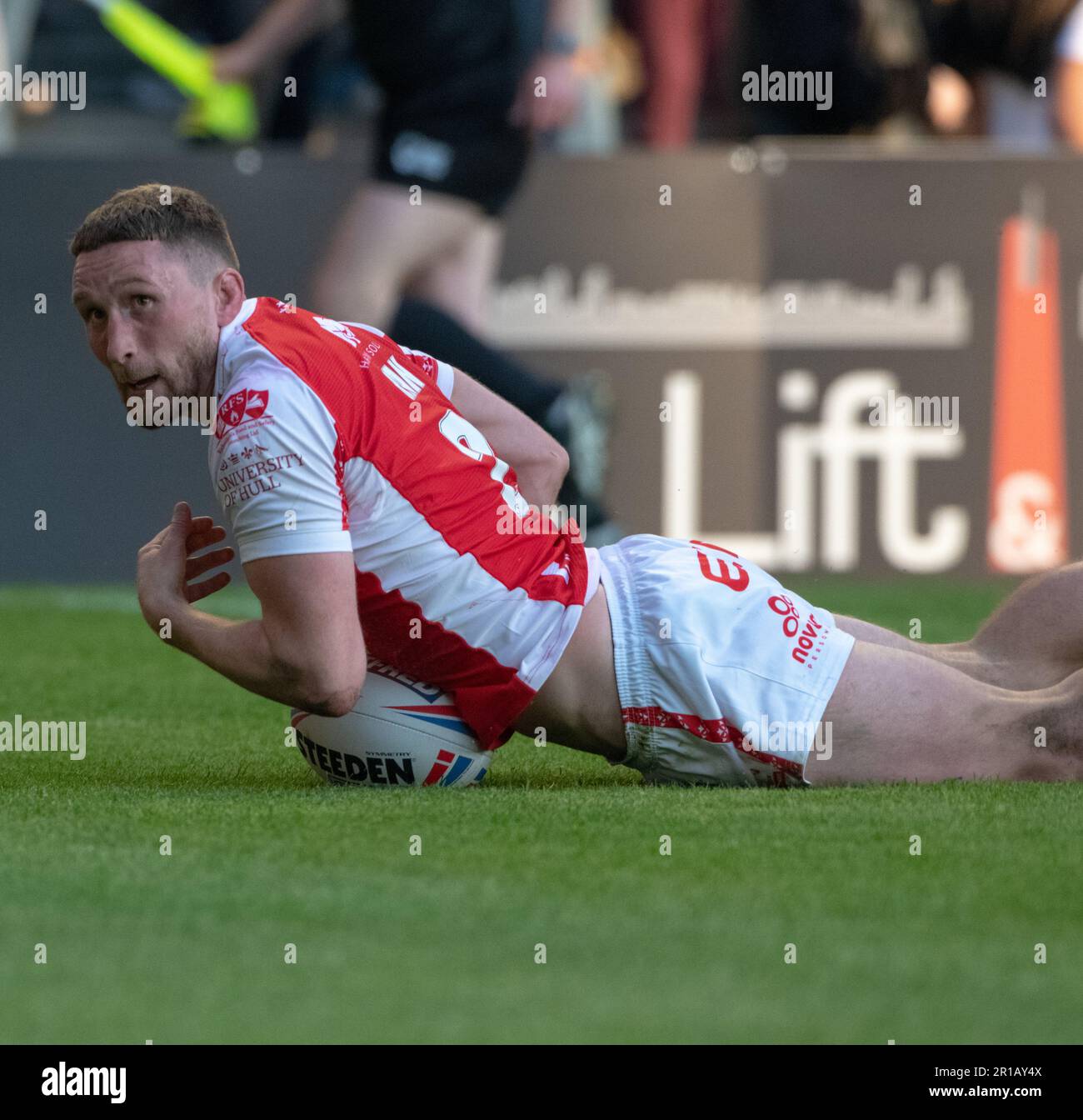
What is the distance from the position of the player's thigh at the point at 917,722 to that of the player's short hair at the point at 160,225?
4.55ft

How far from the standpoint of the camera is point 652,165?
28.2 feet

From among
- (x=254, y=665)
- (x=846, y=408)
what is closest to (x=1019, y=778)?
(x=254, y=665)

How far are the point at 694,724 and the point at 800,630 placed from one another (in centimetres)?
27

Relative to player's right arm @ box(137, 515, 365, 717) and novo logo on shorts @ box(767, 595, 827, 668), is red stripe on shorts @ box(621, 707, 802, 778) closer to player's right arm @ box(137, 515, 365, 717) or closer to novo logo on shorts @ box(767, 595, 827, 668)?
novo logo on shorts @ box(767, 595, 827, 668)

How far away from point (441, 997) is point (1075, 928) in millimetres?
914

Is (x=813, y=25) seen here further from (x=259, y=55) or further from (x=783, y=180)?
(x=259, y=55)

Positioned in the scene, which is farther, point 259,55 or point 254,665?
point 259,55

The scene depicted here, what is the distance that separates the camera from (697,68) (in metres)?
9.88

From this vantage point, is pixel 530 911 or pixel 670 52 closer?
pixel 530 911
